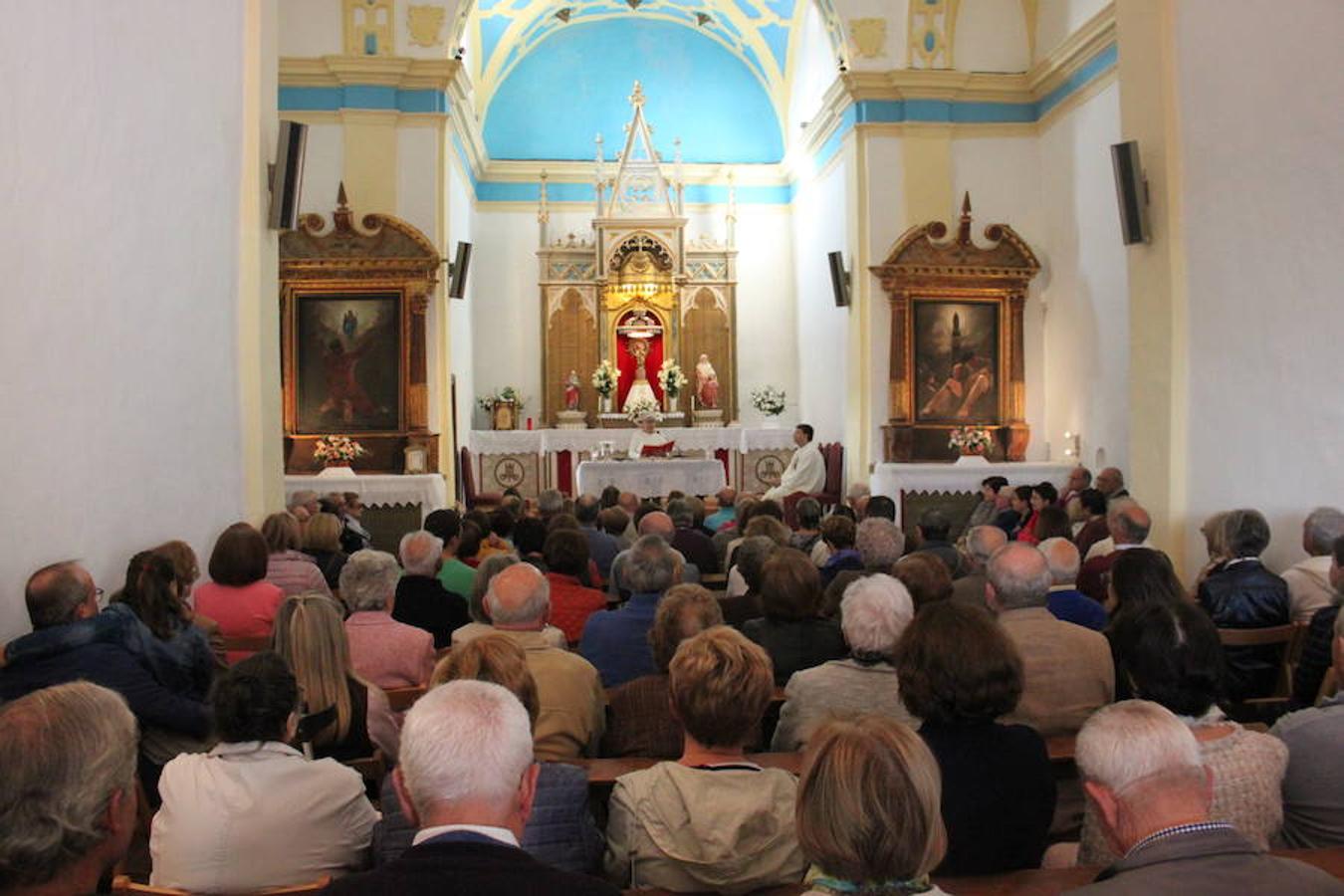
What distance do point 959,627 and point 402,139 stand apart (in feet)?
39.0

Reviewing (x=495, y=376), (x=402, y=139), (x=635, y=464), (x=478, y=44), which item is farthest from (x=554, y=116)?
(x=635, y=464)

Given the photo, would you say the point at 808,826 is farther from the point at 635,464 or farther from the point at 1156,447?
the point at 635,464

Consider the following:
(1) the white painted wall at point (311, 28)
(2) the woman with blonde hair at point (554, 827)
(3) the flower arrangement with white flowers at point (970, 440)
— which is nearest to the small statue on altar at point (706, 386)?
(3) the flower arrangement with white flowers at point (970, 440)

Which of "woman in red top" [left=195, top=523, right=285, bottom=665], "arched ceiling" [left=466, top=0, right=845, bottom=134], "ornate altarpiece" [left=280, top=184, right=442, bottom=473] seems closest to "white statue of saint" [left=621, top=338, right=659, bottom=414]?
"arched ceiling" [left=466, top=0, right=845, bottom=134]

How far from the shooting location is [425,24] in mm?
13633

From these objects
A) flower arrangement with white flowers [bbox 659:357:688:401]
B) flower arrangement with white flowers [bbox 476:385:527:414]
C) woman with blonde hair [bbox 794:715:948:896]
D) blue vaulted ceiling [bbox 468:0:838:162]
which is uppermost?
blue vaulted ceiling [bbox 468:0:838:162]

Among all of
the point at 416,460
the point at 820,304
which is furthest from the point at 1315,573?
the point at 820,304

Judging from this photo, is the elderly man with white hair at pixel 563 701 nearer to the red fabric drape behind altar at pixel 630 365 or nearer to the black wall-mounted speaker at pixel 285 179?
the black wall-mounted speaker at pixel 285 179

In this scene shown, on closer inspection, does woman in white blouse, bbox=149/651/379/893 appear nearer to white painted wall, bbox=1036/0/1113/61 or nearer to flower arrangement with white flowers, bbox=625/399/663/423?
white painted wall, bbox=1036/0/1113/61

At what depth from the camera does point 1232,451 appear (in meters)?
7.84

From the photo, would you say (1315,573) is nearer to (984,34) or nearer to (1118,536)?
(1118,536)

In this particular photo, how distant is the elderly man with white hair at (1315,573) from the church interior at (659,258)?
6.31ft

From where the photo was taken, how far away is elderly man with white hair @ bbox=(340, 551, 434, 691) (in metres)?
4.43

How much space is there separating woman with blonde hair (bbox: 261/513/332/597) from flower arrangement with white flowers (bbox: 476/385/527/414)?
11.0 meters
